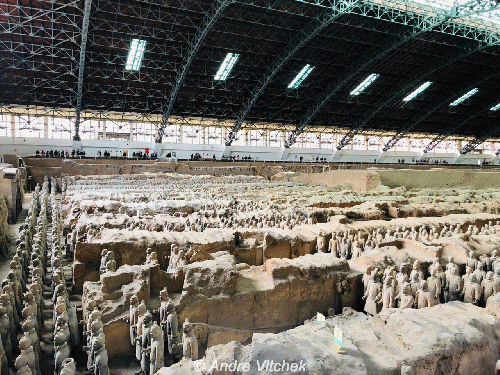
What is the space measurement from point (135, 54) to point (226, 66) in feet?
17.4

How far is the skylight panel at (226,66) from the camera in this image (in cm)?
2119

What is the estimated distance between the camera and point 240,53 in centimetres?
2098

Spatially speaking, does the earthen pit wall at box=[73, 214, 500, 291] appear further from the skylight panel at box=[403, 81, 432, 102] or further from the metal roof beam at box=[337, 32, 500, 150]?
the skylight panel at box=[403, 81, 432, 102]

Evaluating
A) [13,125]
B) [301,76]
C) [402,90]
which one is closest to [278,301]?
[301,76]

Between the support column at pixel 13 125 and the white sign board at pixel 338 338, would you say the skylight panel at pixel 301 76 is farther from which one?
the white sign board at pixel 338 338

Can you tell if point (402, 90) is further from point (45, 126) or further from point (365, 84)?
point (45, 126)

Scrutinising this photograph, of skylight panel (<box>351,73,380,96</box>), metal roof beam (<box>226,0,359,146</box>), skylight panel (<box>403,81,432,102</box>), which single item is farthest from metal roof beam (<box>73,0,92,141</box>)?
skylight panel (<box>403,81,432,102</box>)

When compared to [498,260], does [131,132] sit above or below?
above

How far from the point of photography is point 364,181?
1551 cm

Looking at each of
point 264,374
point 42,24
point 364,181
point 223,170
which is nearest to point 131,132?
point 223,170

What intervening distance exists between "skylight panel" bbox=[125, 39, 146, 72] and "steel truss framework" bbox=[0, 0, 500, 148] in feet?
1.16

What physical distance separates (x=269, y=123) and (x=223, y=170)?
899 centimetres

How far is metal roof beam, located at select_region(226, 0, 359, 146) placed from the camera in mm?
16502

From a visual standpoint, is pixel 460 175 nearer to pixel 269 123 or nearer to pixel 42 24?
pixel 269 123
